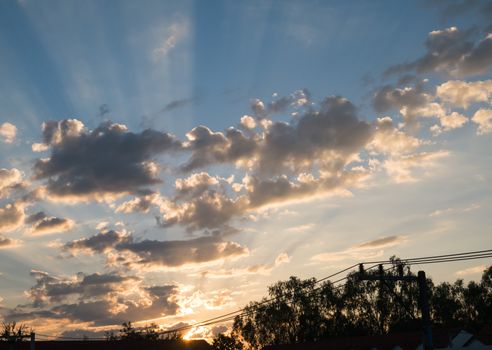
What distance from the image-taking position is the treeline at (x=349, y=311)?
11019cm

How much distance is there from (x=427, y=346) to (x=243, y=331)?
80984 millimetres

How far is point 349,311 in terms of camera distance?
367 feet

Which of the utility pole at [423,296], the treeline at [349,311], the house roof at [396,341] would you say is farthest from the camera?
the treeline at [349,311]

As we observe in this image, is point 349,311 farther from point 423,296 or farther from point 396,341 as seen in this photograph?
point 423,296

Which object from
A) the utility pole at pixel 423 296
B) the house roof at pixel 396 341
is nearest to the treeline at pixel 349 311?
the house roof at pixel 396 341

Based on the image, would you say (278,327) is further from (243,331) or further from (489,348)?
(489,348)

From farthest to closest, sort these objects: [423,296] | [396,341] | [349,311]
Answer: [349,311], [396,341], [423,296]

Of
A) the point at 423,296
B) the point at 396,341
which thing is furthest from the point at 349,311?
the point at 423,296

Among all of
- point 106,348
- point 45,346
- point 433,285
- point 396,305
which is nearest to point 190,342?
point 106,348

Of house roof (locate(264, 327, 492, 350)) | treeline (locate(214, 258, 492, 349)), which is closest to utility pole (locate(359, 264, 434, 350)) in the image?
house roof (locate(264, 327, 492, 350))

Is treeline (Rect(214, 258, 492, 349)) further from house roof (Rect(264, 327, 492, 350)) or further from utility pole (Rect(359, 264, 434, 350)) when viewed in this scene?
utility pole (Rect(359, 264, 434, 350))

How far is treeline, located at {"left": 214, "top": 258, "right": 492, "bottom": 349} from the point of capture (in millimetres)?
110188

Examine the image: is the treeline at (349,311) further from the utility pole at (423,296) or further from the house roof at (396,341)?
the utility pole at (423,296)

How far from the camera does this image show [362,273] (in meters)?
39.0
